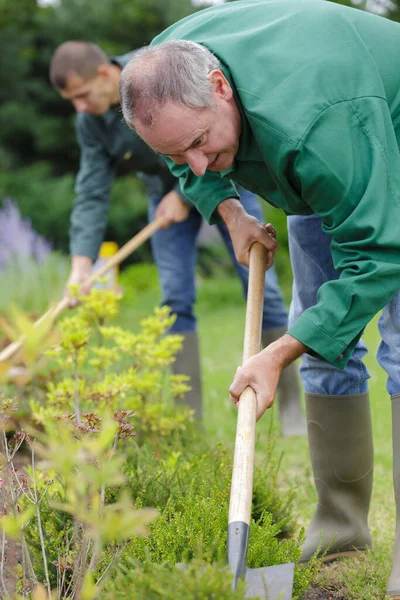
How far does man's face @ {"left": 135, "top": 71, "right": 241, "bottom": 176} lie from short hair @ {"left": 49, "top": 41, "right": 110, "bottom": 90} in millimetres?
2184

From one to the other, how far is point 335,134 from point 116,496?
121 centimetres

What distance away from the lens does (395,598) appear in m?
1.92

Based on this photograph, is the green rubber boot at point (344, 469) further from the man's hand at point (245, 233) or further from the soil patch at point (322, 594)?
the man's hand at point (245, 233)

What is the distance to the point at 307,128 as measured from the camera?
6.04 ft

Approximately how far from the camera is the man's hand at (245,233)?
2.51 m

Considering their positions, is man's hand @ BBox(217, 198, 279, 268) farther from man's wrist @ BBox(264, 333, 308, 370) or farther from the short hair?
the short hair

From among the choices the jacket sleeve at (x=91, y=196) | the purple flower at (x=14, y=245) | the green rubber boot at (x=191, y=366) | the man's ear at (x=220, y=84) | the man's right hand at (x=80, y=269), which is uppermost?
the man's ear at (x=220, y=84)

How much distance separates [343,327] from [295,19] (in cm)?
80

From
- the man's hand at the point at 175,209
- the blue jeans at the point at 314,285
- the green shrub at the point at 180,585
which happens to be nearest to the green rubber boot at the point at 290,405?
the man's hand at the point at 175,209

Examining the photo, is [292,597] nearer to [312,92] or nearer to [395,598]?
[395,598]

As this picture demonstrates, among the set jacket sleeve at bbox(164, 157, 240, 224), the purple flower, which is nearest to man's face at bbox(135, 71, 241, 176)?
jacket sleeve at bbox(164, 157, 240, 224)

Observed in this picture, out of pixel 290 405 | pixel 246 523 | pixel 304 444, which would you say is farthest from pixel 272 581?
pixel 290 405

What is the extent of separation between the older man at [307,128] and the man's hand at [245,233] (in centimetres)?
27

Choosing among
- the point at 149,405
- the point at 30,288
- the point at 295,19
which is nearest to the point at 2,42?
the point at 30,288
